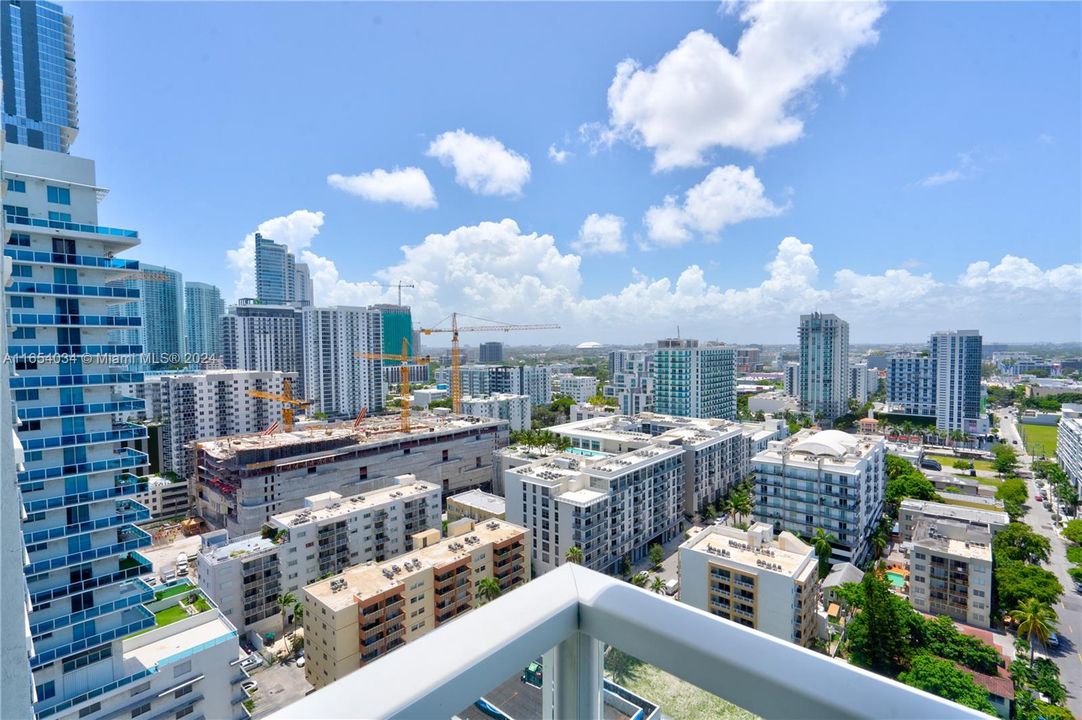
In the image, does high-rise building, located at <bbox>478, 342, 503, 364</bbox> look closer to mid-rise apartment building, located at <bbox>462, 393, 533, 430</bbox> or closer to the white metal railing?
mid-rise apartment building, located at <bbox>462, 393, 533, 430</bbox>

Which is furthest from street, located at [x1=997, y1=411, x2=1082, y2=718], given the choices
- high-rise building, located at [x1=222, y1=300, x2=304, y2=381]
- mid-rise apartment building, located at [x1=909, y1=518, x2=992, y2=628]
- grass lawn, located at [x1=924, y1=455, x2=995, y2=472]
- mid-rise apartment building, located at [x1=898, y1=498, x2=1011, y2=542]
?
high-rise building, located at [x1=222, y1=300, x2=304, y2=381]

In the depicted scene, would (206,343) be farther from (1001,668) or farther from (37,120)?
(1001,668)

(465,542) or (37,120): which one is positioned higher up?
(37,120)

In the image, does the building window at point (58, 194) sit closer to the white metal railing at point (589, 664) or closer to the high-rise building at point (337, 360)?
the white metal railing at point (589, 664)

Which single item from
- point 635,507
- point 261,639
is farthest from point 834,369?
point 261,639

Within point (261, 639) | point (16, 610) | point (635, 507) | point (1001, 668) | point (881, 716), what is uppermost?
point (881, 716)

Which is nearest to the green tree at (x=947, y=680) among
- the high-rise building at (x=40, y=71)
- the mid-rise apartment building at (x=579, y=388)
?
the high-rise building at (x=40, y=71)

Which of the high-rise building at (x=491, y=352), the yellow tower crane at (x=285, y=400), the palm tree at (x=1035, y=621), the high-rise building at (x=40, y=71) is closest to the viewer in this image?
the palm tree at (x=1035, y=621)
